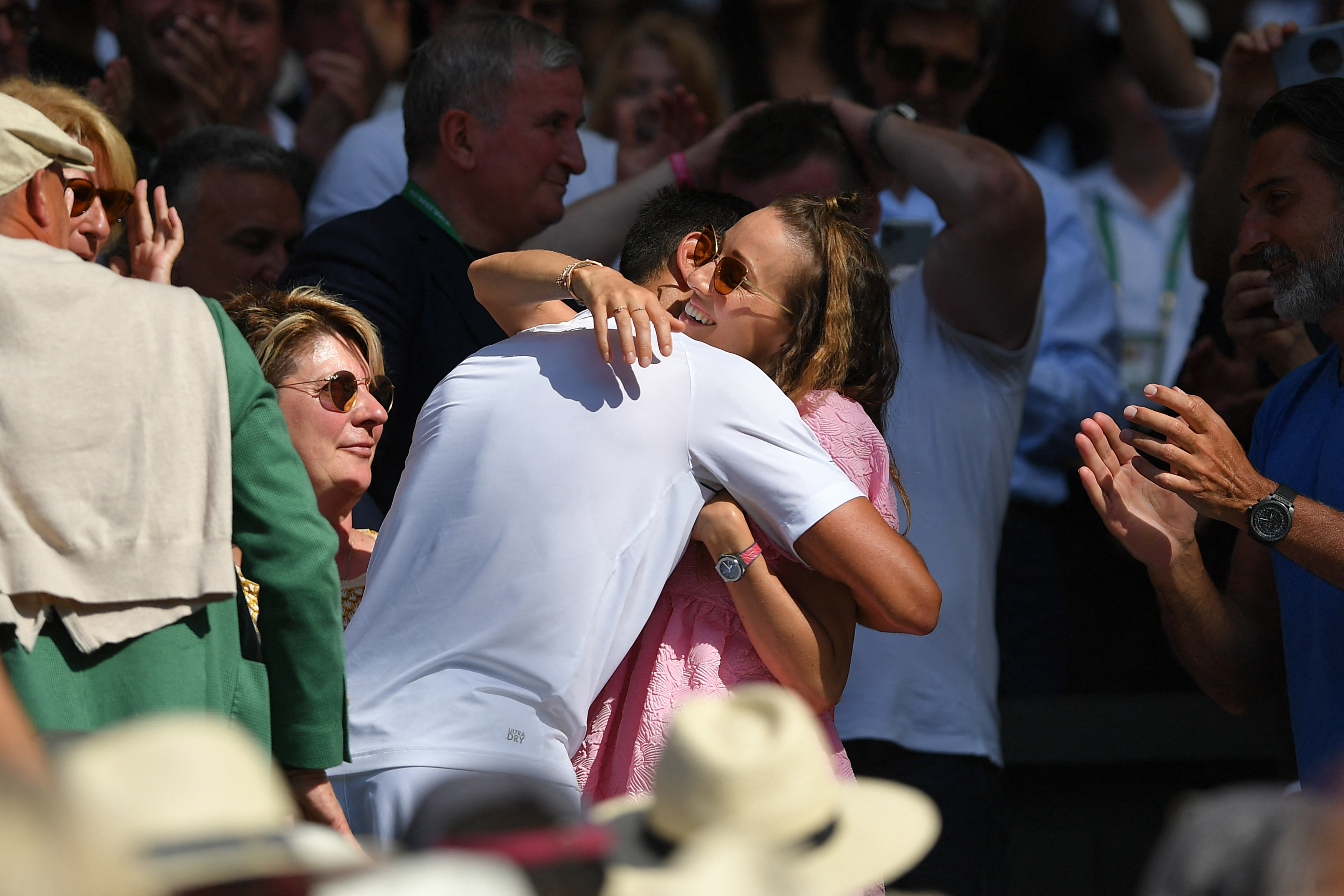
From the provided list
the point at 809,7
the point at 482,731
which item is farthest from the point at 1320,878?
the point at 809,7

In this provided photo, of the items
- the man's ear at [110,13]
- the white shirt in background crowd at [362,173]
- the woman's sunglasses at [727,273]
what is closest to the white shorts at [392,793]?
the woman's sunglasses at [727,273]

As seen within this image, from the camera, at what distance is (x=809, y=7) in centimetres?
539

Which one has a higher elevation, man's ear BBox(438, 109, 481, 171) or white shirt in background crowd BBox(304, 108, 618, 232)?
man's ear BBox(438, 109, 481, 171)

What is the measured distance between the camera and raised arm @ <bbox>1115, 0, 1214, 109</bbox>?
4.35 m

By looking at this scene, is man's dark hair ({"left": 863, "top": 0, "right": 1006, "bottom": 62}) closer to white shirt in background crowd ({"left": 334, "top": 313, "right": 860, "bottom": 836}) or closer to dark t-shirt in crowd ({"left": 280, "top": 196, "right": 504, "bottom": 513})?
dark t-shirt in crowd ({"left": 280, "top": 196, "right": 504, "bottom": 513})

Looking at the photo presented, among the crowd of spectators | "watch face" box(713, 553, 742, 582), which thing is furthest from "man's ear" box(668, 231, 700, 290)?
"watch face" box(713, 553, 742, 582)

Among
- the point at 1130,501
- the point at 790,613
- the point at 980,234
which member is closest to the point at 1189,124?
the point at 980,234

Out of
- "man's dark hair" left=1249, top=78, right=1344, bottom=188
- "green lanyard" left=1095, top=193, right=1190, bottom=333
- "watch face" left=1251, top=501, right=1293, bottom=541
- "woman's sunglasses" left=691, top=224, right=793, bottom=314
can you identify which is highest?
"man's dark hair" left=1249, top=78, right=1344, bottom=188

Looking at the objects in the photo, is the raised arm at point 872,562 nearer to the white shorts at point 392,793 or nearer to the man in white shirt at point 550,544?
the man in white shirt at point 550,544

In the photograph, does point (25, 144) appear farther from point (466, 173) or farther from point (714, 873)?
point (466, 173)

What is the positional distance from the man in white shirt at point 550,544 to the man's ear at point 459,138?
5.09ft

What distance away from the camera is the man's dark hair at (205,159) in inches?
154

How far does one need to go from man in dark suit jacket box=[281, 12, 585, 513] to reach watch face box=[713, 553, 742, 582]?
1394 mm

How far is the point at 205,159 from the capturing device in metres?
3.95
